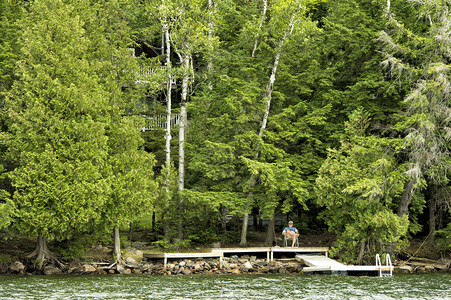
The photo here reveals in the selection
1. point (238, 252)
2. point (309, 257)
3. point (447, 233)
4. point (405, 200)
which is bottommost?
point (309, 257)

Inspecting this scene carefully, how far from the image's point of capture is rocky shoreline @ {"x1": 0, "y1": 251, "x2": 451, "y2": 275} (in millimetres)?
24266

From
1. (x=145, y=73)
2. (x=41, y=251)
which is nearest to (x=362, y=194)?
(x=145, y=73)

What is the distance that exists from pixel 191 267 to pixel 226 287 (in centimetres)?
575

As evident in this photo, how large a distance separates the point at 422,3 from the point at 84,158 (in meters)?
16.7

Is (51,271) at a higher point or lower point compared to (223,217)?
lower

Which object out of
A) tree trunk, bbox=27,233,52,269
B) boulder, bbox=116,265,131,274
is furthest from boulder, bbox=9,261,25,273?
boulder, bbox=116,265,131,274

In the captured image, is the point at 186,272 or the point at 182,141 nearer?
the point at 186,272

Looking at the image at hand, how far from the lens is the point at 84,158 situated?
24312mm

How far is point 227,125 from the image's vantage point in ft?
95.9

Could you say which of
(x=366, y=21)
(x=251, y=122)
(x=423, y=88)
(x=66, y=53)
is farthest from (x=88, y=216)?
(x=366, y=21)

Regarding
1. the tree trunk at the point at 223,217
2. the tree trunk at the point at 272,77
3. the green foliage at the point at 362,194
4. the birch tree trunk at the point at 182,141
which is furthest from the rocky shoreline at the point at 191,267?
the tree trunk at the point at 272,77

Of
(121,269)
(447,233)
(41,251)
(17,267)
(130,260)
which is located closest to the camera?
(17,267)

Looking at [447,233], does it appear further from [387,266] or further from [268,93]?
[268,93]

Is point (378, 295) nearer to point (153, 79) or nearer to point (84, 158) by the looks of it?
point (84, 158)
